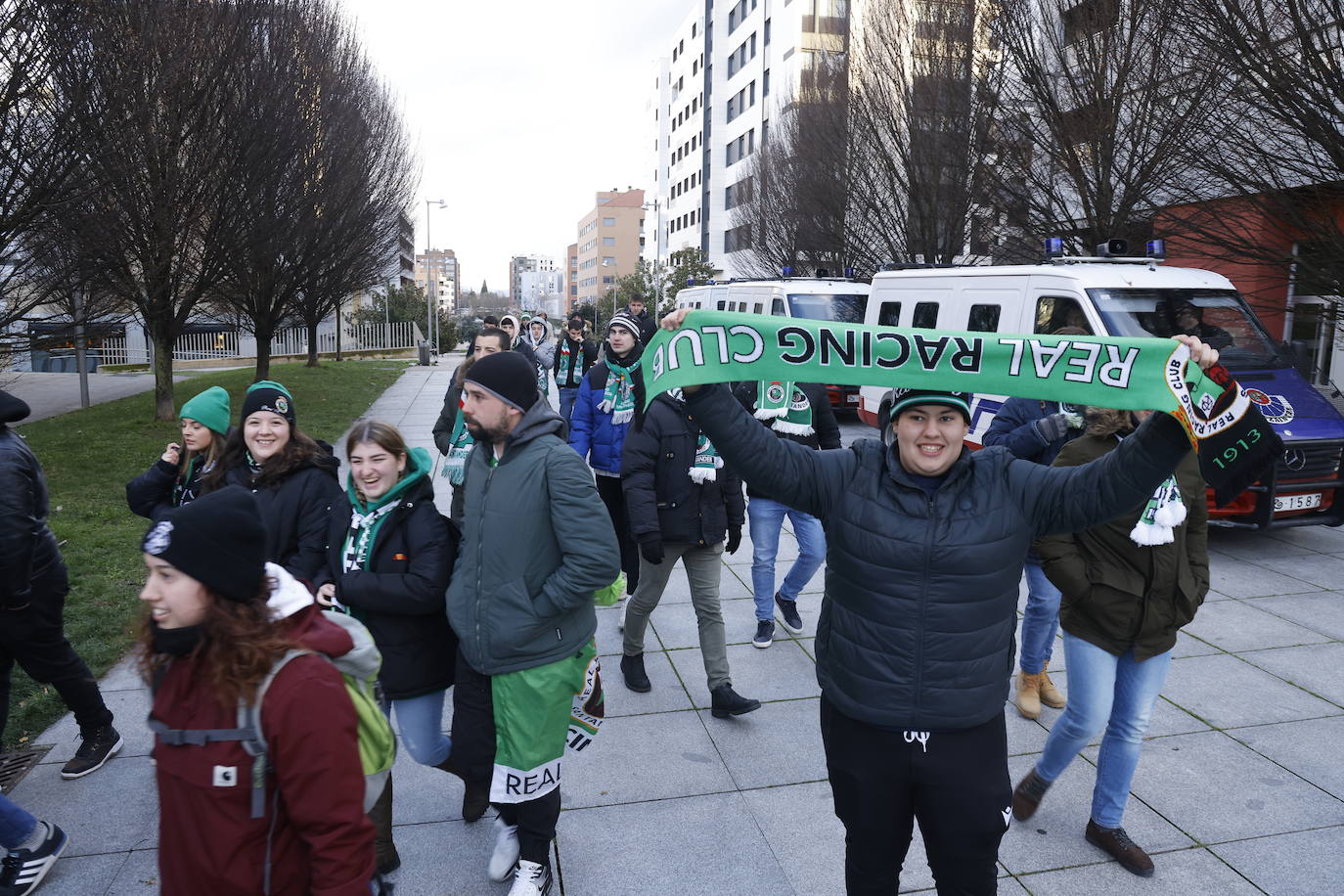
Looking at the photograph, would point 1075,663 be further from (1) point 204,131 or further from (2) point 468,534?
(1) point 204,131

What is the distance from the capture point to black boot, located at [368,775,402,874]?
340cm

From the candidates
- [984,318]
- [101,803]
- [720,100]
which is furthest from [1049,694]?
[720,100]

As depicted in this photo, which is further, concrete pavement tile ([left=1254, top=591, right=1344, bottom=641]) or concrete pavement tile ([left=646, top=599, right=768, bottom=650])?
concrete pavement tile ([left=1254, top=591, right=1344, bottom=641])

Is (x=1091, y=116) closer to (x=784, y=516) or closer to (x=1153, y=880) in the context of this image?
(x=784, y=516)

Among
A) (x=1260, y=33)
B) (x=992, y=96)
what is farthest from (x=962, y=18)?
(x=1260, y=33)

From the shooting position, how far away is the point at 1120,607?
11.1ft

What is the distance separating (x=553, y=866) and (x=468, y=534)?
140 cm

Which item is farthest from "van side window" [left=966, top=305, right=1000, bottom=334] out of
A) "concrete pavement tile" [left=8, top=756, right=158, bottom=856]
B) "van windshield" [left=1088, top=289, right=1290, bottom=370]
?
"concrete pavement tile" [left=8, top=756, right=158, bottom=856]

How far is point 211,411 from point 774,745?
10.0 ft

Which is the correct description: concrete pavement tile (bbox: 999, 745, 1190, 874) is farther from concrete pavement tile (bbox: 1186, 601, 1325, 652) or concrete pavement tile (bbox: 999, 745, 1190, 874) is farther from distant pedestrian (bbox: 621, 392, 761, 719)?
concrete pavement tile (bbox: 1186, 601, 1325, 652)

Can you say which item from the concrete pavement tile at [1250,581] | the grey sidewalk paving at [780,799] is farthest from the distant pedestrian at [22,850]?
the concrete pavement tile at [1250,581]

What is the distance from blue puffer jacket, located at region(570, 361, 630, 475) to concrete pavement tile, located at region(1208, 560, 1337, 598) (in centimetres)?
489

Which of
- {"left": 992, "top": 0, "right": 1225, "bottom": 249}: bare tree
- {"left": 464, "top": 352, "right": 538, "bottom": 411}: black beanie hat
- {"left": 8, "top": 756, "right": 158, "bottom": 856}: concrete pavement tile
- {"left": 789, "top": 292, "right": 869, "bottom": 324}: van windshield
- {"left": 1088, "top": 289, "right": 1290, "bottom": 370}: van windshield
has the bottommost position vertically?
{"left": 8, "top": 756, "right": 158, "bottom": 856}: concrete pavement tile

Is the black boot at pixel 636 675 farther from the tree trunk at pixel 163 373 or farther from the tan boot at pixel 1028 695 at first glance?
the tree trunk at pixel 163 373
